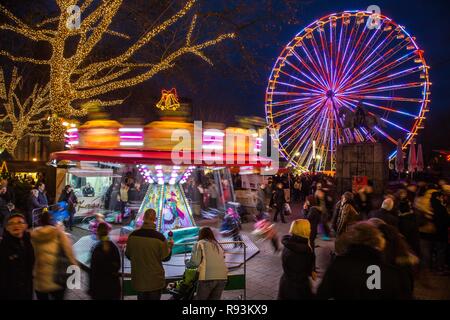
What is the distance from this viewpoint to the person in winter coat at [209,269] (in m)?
3.83

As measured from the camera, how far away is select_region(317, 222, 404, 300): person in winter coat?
8.47 ft

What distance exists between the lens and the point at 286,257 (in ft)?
11.5

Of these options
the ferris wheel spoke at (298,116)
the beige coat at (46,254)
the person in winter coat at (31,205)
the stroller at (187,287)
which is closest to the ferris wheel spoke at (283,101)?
the ferris wheel spoke at (298,116)

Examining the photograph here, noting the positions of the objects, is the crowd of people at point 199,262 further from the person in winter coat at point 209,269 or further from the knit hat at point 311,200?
the knit hat at point 311,200

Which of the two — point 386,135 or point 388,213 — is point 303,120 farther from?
point 388,213

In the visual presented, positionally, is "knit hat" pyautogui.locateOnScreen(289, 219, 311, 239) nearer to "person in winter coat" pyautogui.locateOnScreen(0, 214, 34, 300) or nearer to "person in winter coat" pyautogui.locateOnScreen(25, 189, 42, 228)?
"person in winter coat" pyautogui.locateOnScreen(0, 214, 34, 300)

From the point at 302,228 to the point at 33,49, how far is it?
15.4 metres

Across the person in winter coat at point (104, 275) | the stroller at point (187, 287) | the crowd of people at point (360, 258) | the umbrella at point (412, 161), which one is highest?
the umbrella at point (412, 161)

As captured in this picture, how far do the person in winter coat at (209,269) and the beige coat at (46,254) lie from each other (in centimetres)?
140

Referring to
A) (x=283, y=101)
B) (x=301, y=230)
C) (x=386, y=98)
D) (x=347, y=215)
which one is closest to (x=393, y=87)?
Answer: (x=386, y=98)

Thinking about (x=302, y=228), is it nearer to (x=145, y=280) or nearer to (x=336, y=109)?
(x=145, y=280)

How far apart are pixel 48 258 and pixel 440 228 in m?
6.18

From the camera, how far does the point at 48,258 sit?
3.73m
